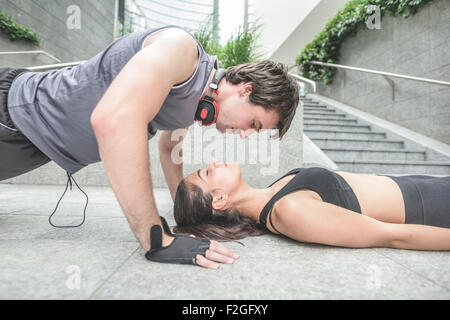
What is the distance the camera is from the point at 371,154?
14.8 ft

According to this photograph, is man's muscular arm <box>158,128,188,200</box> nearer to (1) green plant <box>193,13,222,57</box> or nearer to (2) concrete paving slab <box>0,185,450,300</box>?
(2) concrete paving slab <box>0,185,450,300</box>

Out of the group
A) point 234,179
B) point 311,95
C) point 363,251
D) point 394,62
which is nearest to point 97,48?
point 311,95

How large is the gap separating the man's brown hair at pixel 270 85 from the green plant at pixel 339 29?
17.9ft

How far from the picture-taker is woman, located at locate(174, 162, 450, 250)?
1.35 m

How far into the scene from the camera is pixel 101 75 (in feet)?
4.30

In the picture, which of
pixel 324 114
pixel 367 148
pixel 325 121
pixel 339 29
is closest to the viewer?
pixel 367 148

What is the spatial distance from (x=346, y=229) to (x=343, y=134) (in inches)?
171

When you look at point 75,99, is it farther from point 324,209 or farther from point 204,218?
point 324,209

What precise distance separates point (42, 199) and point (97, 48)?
9.01 m

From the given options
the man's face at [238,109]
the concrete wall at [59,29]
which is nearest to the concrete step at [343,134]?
the man's face at [238,109]

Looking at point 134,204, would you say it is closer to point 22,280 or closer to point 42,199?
point 22,280

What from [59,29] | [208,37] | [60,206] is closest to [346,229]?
[60,206]

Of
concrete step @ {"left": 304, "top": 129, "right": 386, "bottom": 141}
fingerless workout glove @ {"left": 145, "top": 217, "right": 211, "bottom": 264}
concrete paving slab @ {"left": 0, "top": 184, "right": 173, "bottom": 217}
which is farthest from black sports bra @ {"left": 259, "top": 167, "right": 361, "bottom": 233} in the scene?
concrete step @ {"left": 304, "top": 129, "right": 386, "bottom": 141}

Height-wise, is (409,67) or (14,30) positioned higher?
(14,30)
